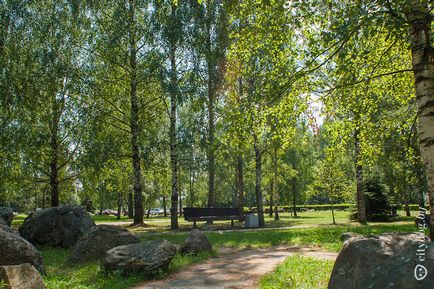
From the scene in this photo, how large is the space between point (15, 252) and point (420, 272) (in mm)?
7990

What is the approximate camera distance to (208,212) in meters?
20.2

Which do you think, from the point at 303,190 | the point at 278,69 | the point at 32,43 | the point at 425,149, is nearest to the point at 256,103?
the point at 278,69

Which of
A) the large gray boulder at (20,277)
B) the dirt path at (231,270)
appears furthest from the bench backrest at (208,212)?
the large gray boulder at (20,277)

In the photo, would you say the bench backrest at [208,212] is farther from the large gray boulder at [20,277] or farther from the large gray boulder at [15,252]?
the large gray boulder at [20,277]

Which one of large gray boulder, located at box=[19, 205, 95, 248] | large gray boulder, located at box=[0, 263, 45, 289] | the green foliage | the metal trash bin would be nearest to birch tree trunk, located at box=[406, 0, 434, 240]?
the green foliage

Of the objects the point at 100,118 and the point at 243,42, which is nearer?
the point at 243,42

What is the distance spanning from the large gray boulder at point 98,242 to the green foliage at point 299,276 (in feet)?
16.8

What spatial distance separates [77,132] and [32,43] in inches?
221

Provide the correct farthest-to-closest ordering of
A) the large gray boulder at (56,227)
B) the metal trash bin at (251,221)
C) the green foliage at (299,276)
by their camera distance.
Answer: the metal trash bin at (251,221)
the large gray boulder at (56,227)
the green foliage at (299,276)

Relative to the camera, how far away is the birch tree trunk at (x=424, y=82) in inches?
218

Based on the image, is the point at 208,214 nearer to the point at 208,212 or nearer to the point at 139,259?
the point at 208,212

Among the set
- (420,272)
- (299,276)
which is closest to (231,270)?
(299,276)

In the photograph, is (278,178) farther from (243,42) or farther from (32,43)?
(243,42)

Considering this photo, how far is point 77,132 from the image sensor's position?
22.0 meters
